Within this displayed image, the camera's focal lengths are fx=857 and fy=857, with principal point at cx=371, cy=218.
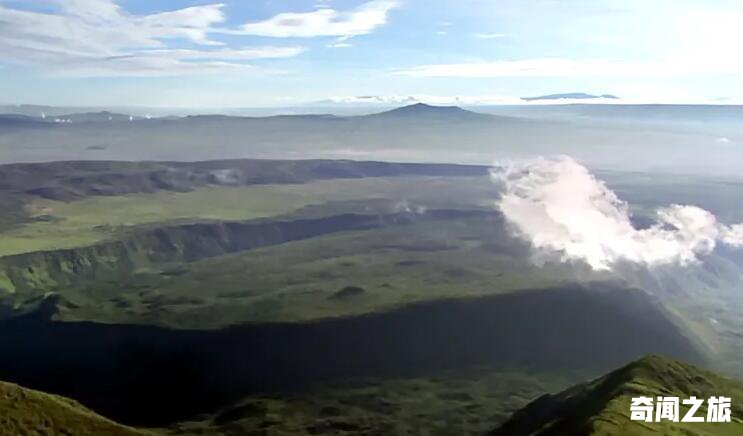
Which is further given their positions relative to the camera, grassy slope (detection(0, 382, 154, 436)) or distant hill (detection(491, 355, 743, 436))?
grassy slope (detection(0, 382, 154, 436))

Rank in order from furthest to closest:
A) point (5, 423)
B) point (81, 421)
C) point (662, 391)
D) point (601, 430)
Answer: point (662, 391)
point (81, 421)
point (5, 423)
point (601, 430)

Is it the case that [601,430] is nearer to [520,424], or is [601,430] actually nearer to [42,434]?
[520,424]

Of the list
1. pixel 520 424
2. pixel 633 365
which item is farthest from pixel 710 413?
pixel 520 424

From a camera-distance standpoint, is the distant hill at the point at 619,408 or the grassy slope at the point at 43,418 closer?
the distant hill at the point at 619,408
